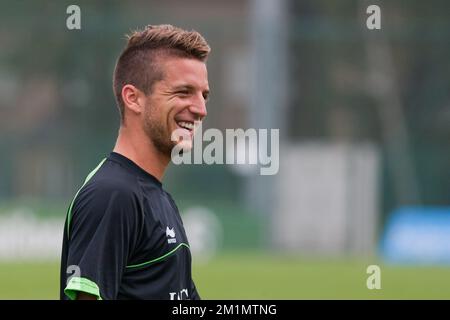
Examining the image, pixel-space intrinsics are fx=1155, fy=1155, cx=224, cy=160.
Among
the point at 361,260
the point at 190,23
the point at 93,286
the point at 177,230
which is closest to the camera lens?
the point at 93,286

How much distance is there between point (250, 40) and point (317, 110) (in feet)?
5.94

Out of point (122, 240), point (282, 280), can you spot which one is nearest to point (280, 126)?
point (282, 280)

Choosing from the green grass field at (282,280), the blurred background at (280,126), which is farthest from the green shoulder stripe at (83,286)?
the blurred background at (280,126)

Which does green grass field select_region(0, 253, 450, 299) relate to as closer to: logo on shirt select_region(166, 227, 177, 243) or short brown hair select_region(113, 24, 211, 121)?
short brown hair select_region(113, 24, 211, 121)

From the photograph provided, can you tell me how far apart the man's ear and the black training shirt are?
0.20 metres

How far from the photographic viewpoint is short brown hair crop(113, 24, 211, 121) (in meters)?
4.34

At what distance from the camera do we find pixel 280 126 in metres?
21.3

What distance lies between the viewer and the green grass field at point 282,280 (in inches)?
523

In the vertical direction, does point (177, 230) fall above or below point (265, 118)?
below

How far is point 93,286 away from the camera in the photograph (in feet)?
12.6

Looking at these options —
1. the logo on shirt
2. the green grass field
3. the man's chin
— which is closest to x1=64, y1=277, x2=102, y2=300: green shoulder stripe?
the logo on shirt

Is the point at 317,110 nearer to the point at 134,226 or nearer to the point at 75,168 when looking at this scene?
the point at 75,168

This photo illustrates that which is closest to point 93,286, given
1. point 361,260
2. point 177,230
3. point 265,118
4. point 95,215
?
point 95,215
